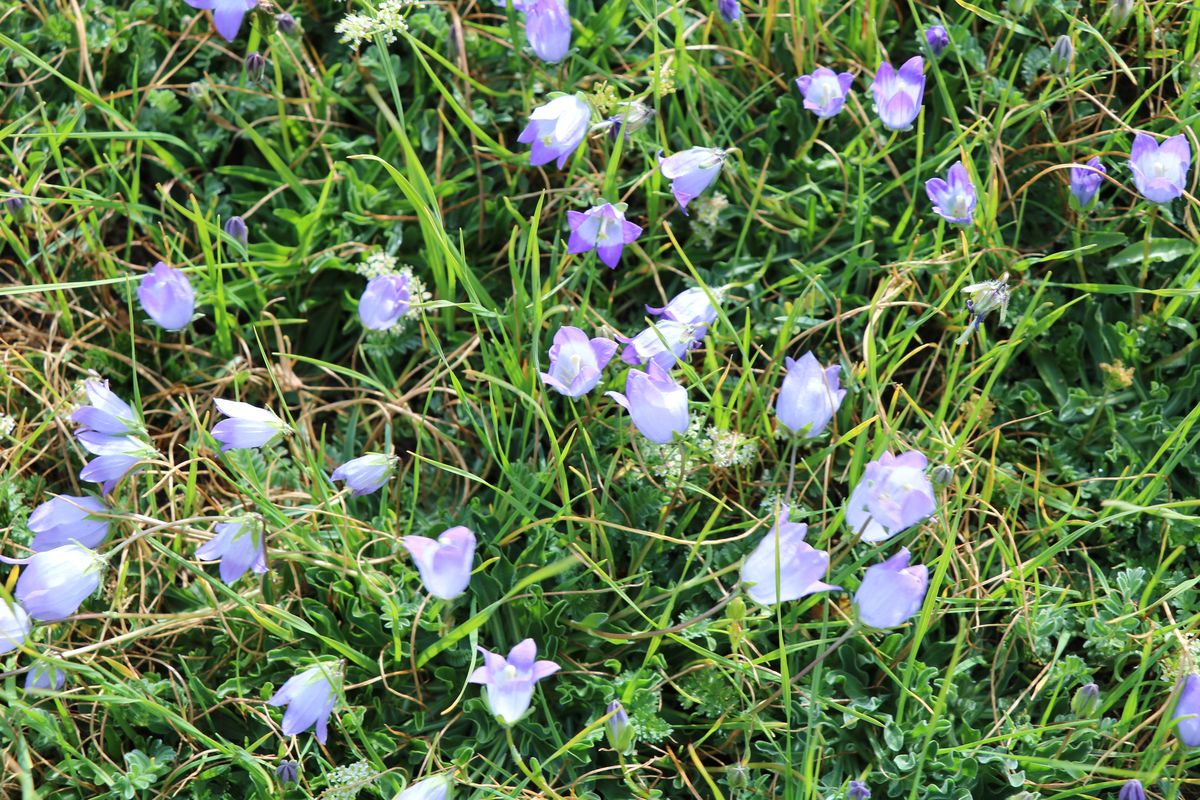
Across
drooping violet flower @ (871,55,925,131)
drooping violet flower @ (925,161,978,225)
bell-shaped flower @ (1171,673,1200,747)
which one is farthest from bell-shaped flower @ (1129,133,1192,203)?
bell-shaped flower @ (1171,673,1200,747)

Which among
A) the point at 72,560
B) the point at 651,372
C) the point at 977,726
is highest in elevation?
Answer: the point at 651,372

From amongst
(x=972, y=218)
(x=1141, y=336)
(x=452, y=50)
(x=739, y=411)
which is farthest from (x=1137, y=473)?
(x=452, y=50)

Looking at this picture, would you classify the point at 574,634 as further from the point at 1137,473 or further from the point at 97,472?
the point at 1137,473

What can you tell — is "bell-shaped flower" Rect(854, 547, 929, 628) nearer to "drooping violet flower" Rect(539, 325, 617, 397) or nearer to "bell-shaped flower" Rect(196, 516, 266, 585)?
"drooping violet flower" Rect(539, 325, 617, 397)

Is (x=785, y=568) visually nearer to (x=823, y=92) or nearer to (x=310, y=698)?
(x=310, y=698)

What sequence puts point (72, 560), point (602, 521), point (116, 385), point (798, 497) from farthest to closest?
point (116, 385) → point (798, 497) → point (602, 521) → point (72, 560)

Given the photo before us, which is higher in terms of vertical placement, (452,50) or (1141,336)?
(452,50)
